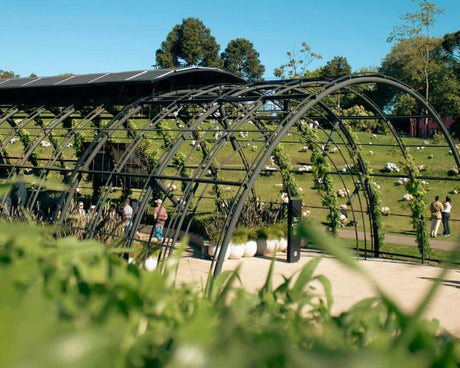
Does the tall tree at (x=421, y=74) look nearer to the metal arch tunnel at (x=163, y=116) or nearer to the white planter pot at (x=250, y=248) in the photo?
the metal arch tunnel at (x=163, y=116)

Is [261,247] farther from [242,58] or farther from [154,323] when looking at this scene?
[242,58]

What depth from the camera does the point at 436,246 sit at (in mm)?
15945

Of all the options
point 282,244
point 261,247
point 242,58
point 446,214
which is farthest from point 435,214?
point 242,58

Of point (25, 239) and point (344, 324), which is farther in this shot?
point (344, 324)

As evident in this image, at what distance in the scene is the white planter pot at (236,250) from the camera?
13.4m

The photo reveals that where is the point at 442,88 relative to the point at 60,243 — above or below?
above

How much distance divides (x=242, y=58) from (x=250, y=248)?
59.4 meters

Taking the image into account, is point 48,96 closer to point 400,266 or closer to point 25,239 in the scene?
point 400,266

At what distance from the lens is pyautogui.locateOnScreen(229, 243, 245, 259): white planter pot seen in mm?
13430

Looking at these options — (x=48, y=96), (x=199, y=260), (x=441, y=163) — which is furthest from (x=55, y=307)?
(x=441, y=163)

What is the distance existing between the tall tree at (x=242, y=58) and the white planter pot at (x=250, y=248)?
184 feet

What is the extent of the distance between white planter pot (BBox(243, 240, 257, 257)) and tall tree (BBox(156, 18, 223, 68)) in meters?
43.5

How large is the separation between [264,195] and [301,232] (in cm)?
2164

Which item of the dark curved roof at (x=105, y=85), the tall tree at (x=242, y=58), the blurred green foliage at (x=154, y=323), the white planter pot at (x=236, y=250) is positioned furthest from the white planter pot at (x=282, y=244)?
the tall tree at (x=242, y=58)
